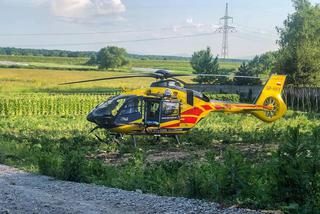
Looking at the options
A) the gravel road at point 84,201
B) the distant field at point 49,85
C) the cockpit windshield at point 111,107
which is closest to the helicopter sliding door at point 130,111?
the cockpit windshield at point 111,107

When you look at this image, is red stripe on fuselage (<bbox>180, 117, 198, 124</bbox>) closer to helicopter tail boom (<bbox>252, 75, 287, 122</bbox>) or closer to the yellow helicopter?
the yellow helicopter

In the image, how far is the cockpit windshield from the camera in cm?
1692

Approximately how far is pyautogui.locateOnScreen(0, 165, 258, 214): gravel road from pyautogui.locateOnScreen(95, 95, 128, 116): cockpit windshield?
7705mm

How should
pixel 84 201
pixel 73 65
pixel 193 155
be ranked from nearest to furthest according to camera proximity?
pixel 84 201 < pixel 193 155 < pixel 73 65

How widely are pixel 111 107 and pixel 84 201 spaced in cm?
963

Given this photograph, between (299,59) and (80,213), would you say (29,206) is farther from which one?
(299,59)

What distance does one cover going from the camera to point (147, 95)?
17266 millimetres

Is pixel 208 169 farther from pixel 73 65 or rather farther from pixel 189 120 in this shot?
pixel 73 65

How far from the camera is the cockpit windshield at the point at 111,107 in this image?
1692 cm

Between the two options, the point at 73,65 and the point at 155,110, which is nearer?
the point at 155,110

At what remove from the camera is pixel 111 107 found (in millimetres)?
17047

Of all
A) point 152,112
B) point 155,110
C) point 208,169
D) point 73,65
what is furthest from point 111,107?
point 73,65

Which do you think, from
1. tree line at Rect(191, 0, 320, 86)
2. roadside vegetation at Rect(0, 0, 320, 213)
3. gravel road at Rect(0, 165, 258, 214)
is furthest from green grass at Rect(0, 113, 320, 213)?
tree line at Rect(191, 0, 320, 86)

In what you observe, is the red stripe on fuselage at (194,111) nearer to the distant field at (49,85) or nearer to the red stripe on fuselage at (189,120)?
the red stripe on fuselage at (189,120)
